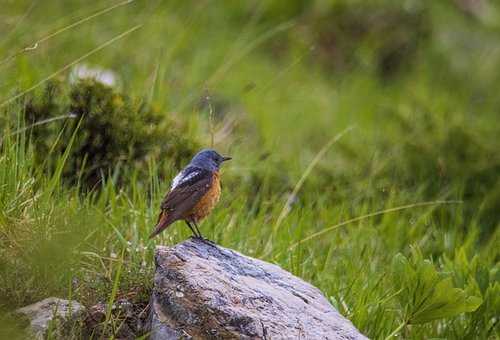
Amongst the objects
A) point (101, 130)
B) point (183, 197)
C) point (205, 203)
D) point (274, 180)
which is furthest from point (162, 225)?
point (274, 180)

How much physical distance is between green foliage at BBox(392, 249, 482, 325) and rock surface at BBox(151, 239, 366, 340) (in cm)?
42

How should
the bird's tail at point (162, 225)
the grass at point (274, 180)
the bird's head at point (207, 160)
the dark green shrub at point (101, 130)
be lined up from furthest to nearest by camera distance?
the dark green shrub at point (101, 130)
the bird's head at point (207, 160)
the grass at point (274, 180)
the bird's tail at point (162, 225)

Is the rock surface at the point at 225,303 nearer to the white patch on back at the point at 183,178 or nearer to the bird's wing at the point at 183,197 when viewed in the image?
the bird's wing at the point at 183,197

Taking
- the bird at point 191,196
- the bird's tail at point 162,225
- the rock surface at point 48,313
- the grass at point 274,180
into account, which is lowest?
the grass at point 274,180

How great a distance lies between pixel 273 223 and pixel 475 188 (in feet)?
8.16

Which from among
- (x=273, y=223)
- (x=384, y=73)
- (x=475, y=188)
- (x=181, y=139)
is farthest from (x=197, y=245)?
(x=384, y=73)

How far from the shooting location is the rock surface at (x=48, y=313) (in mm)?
4121

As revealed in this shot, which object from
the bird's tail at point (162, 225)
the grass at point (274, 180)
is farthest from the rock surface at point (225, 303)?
the grass at point (274, 180)

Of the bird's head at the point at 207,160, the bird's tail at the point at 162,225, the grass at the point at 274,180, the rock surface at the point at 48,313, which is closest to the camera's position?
the rock surface at the point at 48,313

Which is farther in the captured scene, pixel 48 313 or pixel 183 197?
pixel 183 197

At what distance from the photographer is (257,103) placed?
33.4 feet

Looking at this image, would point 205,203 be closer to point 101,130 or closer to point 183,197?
point 183,197

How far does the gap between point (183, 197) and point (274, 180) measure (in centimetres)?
274

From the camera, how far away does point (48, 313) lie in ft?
13.9
